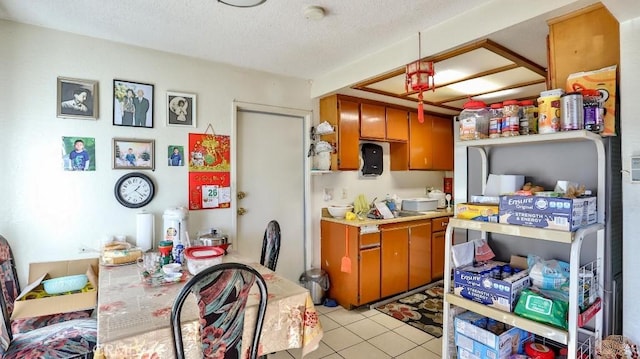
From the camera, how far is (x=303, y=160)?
11.6ft

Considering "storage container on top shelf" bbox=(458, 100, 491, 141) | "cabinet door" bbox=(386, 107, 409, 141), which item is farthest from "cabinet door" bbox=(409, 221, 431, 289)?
"storage container on top shelf" bbox=(458, 100, 491, 141)

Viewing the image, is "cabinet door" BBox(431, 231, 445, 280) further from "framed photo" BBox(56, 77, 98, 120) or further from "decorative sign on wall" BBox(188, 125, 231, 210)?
"framed photo" BBox(56, 77, 98, 120)

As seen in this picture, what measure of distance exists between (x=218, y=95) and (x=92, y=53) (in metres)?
0.95

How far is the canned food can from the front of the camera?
1339 millimetres

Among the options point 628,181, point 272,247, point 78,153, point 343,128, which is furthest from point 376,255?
point 78,153

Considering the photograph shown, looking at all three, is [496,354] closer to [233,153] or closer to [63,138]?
[233,153]

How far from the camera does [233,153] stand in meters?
3.02

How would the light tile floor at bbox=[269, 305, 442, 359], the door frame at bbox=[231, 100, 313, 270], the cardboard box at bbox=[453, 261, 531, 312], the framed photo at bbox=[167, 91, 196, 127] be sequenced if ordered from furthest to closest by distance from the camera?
the door frame at bbox=[231, 100, 313, 270]
the framed photo at bbox=[167, 91, 196, 127]
the light tile floor at bbox=[269, 305, 442, 359]
the cardboard box at bbox=[453, 261, 531, 312]

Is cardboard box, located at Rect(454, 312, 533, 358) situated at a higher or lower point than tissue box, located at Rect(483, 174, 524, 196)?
lower

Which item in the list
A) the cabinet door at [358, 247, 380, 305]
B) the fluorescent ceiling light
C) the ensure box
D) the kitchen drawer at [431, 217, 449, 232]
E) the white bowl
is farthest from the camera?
the kitchen drawer at [431, 217, 449, 232]

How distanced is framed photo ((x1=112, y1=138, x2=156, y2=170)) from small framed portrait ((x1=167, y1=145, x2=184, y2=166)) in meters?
0.12

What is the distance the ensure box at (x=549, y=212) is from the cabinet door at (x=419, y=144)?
9.30ft

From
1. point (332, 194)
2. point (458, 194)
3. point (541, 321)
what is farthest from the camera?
point (332, 194)

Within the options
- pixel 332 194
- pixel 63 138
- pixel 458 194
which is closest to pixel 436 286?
pixel 332 194
